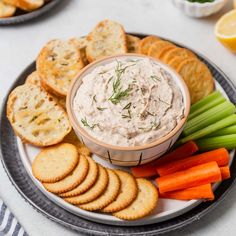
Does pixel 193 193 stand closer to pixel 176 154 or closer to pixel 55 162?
pixel 176 154

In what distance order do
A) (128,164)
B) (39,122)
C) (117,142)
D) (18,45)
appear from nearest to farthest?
(117,142) < (128,164) < (39,122) < (18,45)

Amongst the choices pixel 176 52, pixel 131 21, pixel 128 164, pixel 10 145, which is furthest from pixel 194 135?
pixel 131 21

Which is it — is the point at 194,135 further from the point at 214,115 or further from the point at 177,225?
the point at 177,225

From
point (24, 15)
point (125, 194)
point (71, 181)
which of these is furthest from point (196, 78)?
point (24, 15)

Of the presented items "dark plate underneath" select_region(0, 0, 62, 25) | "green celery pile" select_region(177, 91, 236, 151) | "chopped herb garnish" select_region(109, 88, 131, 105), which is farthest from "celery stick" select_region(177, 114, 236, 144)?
"dark plate underneath" select_region(0, 0, 62, 25)

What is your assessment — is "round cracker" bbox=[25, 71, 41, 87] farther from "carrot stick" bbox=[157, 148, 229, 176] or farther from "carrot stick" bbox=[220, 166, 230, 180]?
"carrot stick" bbox=[220, 166, 230, 180]

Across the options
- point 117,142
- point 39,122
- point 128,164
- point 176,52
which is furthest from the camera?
point 176,52
